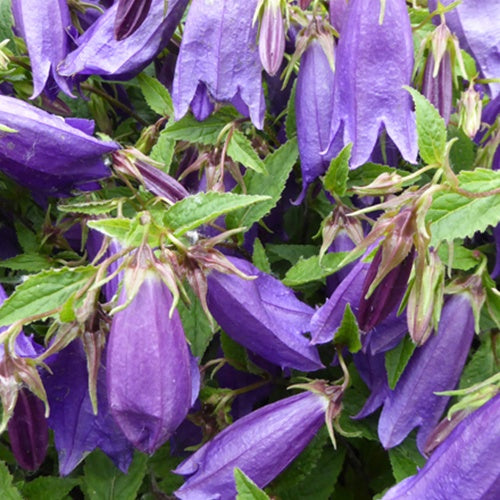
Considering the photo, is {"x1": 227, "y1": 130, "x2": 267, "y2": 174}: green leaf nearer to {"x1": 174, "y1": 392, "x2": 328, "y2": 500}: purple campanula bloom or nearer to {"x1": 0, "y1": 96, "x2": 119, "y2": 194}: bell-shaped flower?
{"x1": 0, "y1": 96, "x2": 119, "y2": 194}: bell-shaped flower

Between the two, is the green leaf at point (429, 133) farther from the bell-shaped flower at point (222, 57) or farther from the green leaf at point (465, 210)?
the bell-shaped flower at point (222, 57)

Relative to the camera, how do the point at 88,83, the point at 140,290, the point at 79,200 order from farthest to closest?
the point at 88,83 → the point at 79,200 → the point at 140,290

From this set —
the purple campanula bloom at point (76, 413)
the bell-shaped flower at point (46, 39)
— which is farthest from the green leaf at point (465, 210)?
the bell-shaped flower at point (46, 39)

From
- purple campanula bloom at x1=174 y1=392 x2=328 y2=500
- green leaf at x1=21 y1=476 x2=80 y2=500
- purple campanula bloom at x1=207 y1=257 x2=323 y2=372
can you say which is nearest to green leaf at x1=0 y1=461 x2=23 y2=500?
green leaf at x1=21 y1=476 x2=80 y2=500

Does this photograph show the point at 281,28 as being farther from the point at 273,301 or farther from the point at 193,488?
the point at 193,488

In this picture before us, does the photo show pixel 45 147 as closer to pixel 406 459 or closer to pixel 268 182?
pixel 268 182

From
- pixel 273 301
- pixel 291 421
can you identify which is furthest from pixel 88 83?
pixel 291 421

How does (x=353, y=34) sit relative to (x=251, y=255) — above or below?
above
